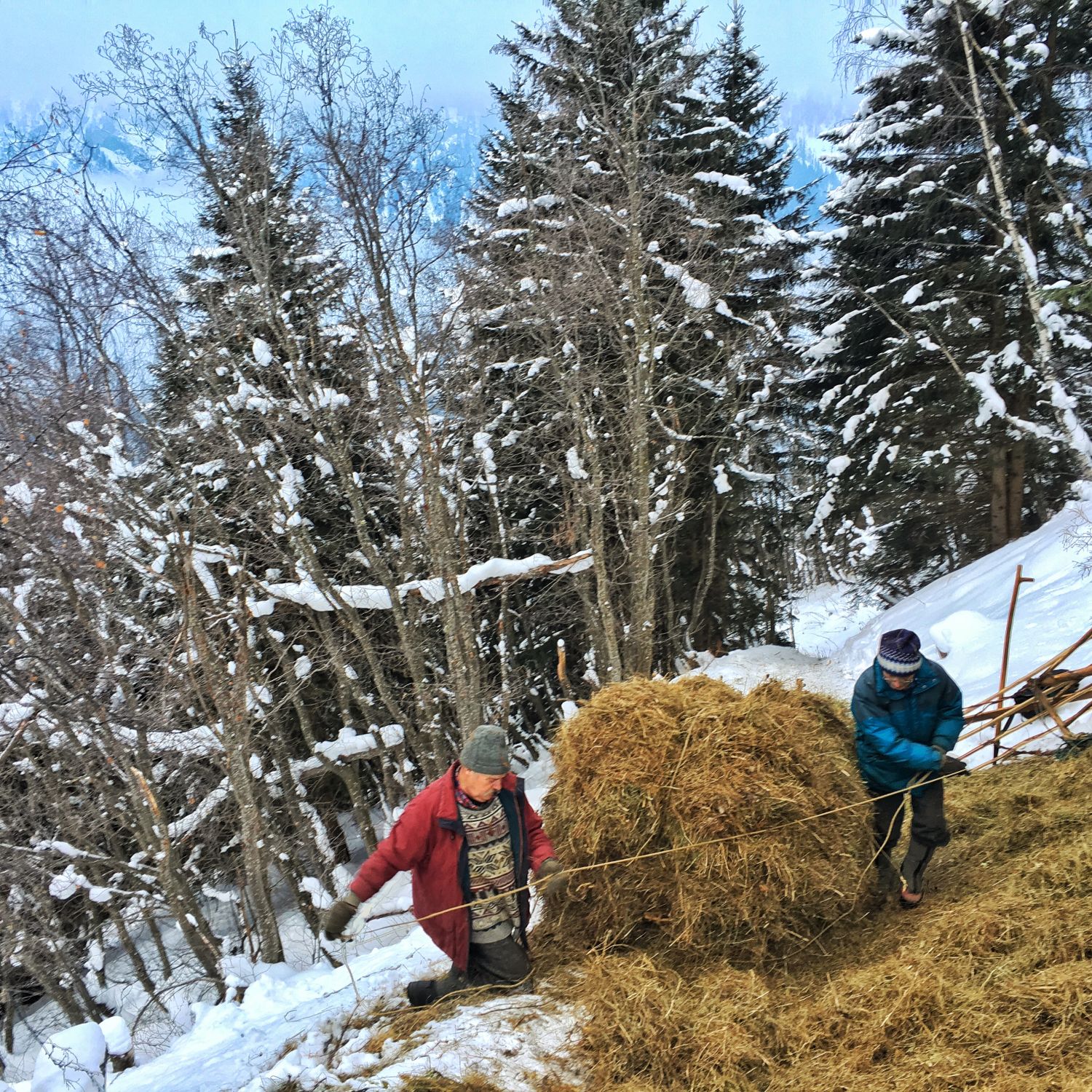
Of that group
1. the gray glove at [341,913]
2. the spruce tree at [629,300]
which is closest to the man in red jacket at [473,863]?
the gray glove at [341,913]

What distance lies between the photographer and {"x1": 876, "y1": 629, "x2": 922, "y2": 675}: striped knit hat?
4176 mm

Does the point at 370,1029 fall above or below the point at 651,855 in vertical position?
below

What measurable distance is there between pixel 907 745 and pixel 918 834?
0.53 metres

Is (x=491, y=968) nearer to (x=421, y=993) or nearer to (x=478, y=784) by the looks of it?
(x=421, y=993)

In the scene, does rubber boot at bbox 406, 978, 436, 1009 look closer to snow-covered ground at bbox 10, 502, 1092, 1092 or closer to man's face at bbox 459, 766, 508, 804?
snow-covered ground at bbox 10, 502, 1092, 1092

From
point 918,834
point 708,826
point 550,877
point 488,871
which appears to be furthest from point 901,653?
point 488,871

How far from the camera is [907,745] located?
13.8 ft

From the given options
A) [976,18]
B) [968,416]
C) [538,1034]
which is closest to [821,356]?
[968,416]

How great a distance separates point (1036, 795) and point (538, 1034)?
12.2ft

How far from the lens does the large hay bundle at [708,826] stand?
12.1 feet

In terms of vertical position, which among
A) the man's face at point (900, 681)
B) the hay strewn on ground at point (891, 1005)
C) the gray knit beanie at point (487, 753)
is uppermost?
the gray knit beanie at point (487, 753)

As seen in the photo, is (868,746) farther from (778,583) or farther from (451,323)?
(778,583)

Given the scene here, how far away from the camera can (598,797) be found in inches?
154

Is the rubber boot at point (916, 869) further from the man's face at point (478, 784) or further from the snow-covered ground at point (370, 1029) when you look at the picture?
the man's face at point (478, 784)
